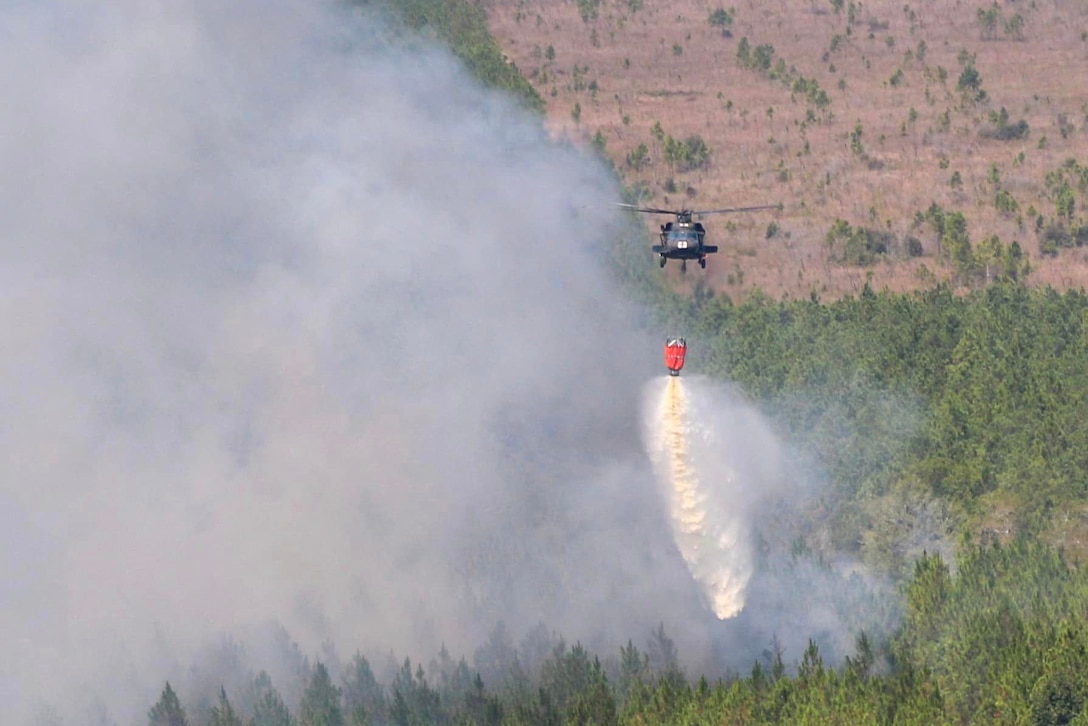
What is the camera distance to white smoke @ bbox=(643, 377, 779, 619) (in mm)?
93438

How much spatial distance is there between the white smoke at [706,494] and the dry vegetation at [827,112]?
27.8 meters

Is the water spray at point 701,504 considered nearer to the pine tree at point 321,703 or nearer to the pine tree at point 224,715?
the pine tree at point 321,703

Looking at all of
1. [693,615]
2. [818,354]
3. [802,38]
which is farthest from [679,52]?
[693,615]

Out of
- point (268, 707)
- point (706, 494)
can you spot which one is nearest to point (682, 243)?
point (706, 494)

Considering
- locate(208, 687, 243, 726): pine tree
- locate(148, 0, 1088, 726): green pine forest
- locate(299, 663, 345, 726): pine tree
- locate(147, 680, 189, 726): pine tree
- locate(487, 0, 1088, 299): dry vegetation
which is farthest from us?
locate(487, 0, 1088, 299): dry vegetation

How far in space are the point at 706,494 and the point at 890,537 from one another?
791cm

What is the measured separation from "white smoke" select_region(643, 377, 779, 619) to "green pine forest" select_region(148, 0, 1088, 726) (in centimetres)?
204

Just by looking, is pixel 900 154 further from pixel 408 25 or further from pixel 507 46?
pixel 408 25

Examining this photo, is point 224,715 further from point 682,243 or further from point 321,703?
point 682,243

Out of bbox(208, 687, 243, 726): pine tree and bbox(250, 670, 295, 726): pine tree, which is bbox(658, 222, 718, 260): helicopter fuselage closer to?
bbox(250, 670, 295, 726): pine tree

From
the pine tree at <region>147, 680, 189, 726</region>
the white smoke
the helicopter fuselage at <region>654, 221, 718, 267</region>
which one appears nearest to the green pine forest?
the pine tree at <region>147, 680, 189, 726</region>

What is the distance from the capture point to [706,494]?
311 feet

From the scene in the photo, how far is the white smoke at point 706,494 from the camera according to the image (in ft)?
307

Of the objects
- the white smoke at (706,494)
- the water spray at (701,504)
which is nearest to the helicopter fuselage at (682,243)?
the white smoke at (706,494)
